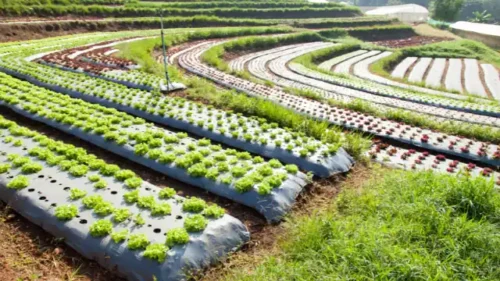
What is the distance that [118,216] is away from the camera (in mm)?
6297

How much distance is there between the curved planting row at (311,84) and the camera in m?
14.9

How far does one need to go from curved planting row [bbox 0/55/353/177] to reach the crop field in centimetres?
5

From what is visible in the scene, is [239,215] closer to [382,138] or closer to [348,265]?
[348,265]

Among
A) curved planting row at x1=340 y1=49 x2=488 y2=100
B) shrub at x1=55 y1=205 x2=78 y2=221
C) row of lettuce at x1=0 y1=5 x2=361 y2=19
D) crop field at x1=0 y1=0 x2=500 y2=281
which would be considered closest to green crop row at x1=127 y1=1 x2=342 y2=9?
row of lettuce at x1=0 y1=5 x2=361 y2=19

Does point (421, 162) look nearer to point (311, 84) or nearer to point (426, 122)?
point (426, 122)

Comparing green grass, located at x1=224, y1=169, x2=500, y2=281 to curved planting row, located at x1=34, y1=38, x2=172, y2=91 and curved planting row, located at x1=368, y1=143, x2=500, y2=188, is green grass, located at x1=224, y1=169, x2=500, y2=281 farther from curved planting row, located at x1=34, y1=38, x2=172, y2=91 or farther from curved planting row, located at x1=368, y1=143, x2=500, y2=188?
curved planting row, located at x1=34, y1=38, x2=172, y2=91

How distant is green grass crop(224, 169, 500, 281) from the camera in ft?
16.1

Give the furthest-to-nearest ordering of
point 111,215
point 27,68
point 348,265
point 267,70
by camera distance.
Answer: point 267,70 → point 27,68 → point 111,215 → point 348,265

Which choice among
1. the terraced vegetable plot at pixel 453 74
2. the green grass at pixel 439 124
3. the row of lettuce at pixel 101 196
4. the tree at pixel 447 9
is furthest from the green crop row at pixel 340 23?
the row of lettuce at pixel 101 196

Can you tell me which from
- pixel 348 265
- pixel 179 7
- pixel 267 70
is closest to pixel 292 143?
pixel 348 265

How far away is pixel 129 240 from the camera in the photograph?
5.73 metres

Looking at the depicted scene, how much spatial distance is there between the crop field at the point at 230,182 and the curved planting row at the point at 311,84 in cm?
27

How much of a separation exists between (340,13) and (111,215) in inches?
2847

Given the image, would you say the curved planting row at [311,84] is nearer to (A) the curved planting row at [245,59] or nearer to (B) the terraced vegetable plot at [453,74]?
(A) the curved planting row at [245,59]
